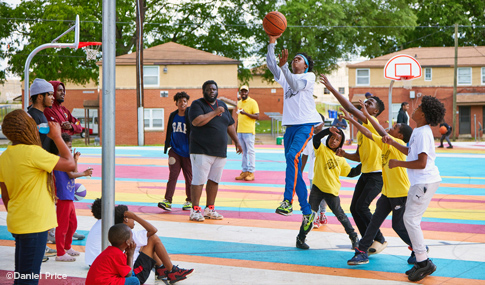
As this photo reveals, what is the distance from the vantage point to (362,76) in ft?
147

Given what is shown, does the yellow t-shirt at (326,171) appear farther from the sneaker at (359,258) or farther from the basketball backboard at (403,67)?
the basketball backboard at (403,67)

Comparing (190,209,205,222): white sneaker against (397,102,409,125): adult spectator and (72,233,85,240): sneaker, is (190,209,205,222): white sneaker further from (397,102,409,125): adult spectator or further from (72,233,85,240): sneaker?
(397,102,409,125): adult spectator

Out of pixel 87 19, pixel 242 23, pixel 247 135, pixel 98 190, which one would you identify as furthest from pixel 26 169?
pixel 242 23

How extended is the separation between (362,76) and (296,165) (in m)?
39.6

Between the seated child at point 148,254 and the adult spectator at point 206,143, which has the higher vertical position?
the adult spectator at point 206,143

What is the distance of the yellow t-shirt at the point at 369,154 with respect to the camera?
6.50 meters

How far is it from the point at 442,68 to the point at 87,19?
29.6 m

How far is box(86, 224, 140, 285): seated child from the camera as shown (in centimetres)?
427

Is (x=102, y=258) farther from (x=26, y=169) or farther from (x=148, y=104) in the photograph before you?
(x=148, y=104)

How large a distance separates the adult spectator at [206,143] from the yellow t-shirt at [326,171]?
1.97m

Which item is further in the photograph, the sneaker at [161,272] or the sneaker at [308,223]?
the sneaker at [308,223]

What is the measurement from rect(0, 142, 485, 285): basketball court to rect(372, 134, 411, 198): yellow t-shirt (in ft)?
2.84

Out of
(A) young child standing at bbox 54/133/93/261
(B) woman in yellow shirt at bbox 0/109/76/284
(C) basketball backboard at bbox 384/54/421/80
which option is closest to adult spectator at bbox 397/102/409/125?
(C) basketball backboard at bbox 384/54/421/80

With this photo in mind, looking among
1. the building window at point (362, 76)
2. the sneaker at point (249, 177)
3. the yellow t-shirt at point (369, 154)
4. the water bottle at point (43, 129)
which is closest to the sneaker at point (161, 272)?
the water bottle at point (43, 129)
